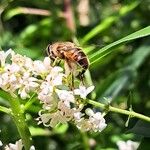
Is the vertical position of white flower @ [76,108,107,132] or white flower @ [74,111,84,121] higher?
white flower @ [74,111,84,121]

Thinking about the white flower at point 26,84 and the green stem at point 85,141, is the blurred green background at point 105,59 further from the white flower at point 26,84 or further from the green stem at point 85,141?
the white flower at point 26,84

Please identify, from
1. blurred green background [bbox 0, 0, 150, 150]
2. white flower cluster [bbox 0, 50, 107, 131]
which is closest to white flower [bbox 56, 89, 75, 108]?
white flower cluster [bbox 0, 50, 107, 131]

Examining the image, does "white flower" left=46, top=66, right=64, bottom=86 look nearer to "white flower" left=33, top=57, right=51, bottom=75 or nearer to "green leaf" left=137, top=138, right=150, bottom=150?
"white flower" left=33, top=57, right=51, bottom=75

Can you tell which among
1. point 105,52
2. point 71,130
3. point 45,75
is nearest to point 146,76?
point 71,130

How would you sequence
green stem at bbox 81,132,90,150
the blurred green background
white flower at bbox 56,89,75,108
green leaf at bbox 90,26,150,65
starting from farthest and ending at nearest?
the blurred green background
green stem at bbox 81,132,90,150
green leaf at bbox 90,26,150,65
white flower at bbox 56,89,75,108

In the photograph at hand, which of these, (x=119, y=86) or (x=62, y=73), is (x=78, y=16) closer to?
(x=119, y=86)

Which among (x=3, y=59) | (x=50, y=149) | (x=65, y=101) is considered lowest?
(x=50, y=149)
